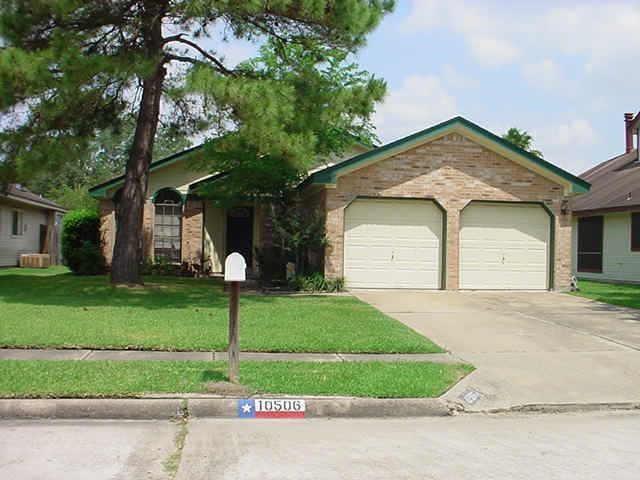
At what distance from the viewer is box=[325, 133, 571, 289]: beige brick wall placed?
58.5 ft

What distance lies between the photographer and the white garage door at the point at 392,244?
18125mm

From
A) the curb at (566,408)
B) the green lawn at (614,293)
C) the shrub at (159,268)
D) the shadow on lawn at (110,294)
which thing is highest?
the shrub at (159,268)

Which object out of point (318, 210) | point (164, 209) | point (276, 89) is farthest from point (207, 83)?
point (164, 209)

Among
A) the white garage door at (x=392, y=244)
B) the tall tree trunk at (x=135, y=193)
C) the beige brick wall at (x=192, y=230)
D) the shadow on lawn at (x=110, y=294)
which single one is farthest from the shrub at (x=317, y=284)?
the beige brick wall at (x=192, y=230)

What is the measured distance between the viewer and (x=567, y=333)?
11.4 meters

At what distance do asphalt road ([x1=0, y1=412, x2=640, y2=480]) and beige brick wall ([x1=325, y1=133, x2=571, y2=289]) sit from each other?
36.9 feet

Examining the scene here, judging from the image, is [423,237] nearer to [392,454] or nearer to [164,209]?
[164,209]

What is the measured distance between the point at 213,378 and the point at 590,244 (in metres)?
21.8

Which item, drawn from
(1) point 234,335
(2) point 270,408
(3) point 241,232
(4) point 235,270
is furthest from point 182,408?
(3) point 241,232

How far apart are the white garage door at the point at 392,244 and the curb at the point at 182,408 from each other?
36.1 ft

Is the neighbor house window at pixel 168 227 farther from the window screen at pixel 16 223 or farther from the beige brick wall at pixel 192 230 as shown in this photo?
the window screen at pixel 16 223

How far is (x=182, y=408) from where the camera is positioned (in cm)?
672

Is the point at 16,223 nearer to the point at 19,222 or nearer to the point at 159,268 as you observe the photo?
the point at 19,222

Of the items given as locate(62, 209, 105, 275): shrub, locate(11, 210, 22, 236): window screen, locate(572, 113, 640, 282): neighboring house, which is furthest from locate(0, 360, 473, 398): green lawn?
locate(11, 210, 22, 236): window screen
